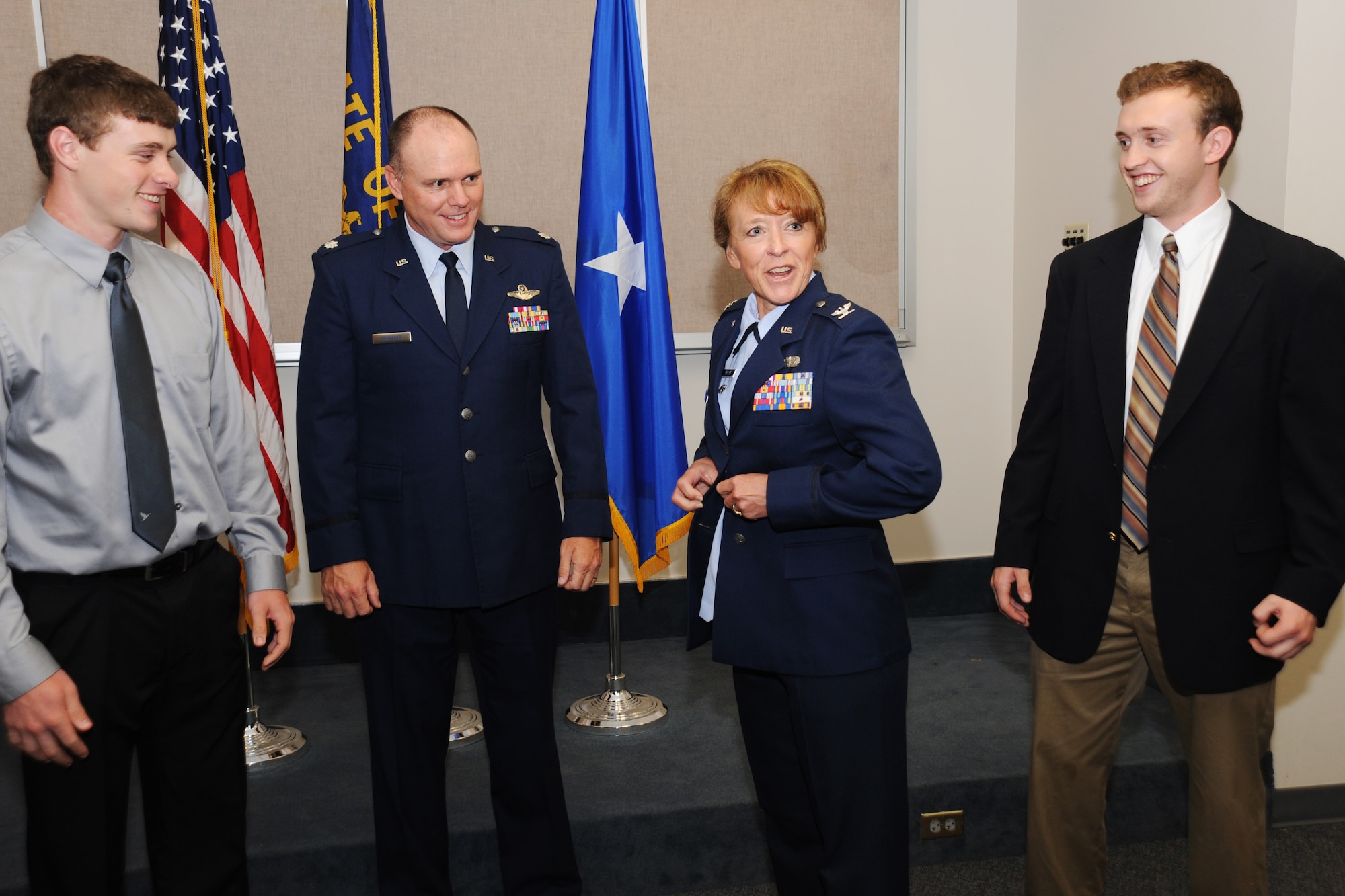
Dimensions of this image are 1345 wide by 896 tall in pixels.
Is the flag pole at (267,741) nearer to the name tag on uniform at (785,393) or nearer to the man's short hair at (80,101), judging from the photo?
the man's short hair at (80,101)

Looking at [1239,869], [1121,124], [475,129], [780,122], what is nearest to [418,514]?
[1121,124]

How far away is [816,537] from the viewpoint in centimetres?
166

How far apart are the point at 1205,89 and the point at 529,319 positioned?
135 cm

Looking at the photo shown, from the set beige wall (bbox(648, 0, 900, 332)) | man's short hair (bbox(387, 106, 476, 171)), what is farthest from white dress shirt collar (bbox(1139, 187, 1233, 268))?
beige wall (bbox(648, 0, 900, 332))

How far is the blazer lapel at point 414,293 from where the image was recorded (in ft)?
6.59

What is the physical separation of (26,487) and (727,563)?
112 centimetres

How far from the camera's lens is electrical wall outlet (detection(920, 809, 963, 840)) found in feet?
8.35

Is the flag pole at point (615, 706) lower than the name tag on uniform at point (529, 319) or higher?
lower

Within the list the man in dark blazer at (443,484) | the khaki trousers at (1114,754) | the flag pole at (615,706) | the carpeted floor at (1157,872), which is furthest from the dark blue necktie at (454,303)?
the carpeted floor at (1157,872)

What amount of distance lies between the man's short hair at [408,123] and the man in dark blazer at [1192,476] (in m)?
1.29

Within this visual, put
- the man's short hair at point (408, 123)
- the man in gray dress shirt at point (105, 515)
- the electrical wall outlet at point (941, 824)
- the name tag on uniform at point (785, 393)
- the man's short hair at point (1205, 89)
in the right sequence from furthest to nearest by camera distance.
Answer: the electrical wall outlet at point (941, 824)
the man's short hair at point (408, 123)
the man's short hair at point (1205, 89)
the name tag on uniform at point (785, 393)
the man in gray dress shirt at point (105, 515)

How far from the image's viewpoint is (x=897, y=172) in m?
3.79

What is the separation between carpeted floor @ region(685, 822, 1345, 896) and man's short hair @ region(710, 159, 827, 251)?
5.44 ft

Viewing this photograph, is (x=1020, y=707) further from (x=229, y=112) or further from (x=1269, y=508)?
(x=229, y=112)
